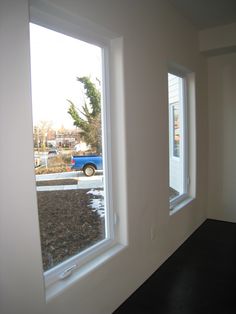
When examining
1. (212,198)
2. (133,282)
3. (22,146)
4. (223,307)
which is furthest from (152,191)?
(212,198)

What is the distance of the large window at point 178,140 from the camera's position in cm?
362

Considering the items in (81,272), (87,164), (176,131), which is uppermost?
(176,131)

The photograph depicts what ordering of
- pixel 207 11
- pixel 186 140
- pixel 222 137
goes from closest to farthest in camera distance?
1. pixel 207 11
2. pixel 186 140
3. pixel 222 137

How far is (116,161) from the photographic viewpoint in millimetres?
2266

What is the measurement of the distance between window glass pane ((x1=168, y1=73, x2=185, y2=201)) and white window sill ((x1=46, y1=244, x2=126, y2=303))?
5.10ft

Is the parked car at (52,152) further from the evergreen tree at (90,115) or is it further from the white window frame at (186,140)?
the white window frame at (186,140)

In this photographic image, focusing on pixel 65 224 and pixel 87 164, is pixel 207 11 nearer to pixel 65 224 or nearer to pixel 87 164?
pixel 87 164

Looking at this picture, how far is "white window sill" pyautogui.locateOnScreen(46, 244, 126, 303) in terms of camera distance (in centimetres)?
166

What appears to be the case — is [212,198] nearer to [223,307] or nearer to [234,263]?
[234,263]

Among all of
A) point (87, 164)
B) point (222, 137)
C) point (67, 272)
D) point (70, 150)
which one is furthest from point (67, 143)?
point (222, 137)

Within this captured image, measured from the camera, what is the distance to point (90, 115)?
209 cm

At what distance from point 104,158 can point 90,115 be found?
382mm

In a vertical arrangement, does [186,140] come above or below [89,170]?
above

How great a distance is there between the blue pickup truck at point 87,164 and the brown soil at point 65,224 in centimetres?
17
